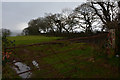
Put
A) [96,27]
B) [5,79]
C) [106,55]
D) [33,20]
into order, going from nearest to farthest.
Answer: [5,79], [106,55], [96,27], [33,20]

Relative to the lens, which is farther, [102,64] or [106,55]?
[106,55]

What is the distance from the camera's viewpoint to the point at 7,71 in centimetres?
243

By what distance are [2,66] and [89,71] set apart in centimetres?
247

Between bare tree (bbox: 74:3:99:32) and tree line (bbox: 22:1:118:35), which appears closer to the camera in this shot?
tree line (bbox: 22:1:118:35)

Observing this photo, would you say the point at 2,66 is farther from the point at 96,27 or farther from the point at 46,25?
the point at 46,25

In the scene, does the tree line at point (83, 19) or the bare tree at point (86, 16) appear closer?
the tree line at point (83, 19)

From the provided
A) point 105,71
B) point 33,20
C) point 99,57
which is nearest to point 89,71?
point 105,71

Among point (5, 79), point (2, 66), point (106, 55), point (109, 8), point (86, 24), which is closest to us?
point (2, 66)

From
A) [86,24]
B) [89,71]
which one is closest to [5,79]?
[89,71]

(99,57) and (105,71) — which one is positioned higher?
(99,57)

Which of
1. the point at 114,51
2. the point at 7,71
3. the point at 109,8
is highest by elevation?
the point at 109,8

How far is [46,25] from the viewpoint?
90.5 feet

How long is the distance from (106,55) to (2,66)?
335 cm

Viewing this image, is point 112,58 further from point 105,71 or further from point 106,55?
point 105,71
